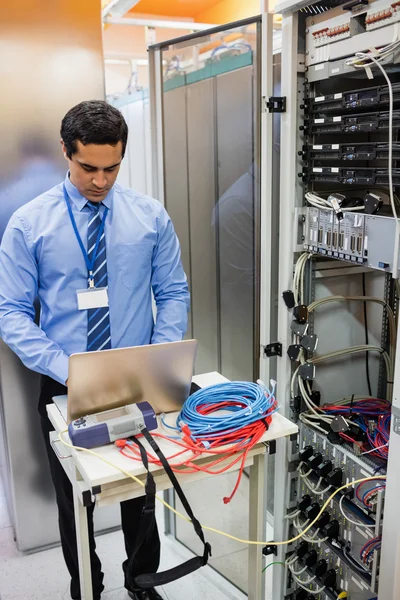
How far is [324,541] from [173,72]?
188 centimetres

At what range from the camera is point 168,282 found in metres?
1.91

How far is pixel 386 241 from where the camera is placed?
1.48 metres

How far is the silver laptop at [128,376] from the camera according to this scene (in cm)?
128

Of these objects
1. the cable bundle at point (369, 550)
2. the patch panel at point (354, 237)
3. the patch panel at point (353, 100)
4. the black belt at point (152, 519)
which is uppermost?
the patch panel at point (353, 100)

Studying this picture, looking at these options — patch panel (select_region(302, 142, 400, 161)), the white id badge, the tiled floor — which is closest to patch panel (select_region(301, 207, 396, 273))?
patch panel (select_region(302, 142, 400, 161))

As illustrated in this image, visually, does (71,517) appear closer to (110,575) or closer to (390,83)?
(110,575)

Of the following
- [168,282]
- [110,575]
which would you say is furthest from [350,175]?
[110,575]

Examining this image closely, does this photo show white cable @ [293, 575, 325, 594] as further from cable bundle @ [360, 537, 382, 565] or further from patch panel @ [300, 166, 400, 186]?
patch panel @ [300, 166, 400, 186]

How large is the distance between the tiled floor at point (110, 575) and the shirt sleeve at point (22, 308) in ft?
3.43

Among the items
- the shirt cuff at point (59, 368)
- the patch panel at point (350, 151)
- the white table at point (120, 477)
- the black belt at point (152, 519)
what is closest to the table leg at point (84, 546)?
the white table at point (120, 477)

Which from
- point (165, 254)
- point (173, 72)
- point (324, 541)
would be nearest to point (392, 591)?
point (324, 541)

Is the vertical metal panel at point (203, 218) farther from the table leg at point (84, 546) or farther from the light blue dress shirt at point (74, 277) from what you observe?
the table leg at point (84, 546)

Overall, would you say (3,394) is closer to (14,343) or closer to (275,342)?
(14,343)

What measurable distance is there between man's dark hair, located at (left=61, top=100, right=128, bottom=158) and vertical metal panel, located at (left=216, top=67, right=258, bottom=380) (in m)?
0.55
